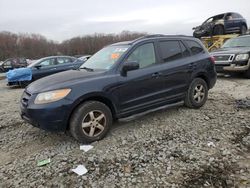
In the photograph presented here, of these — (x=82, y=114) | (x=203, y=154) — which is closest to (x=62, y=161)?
(x=82, y=114)

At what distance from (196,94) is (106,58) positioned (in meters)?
2.26

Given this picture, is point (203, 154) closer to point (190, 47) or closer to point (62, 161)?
point (62, 161)

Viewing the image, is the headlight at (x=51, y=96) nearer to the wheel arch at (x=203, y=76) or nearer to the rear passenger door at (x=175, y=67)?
the rear passenger door at (x=175, y=67)

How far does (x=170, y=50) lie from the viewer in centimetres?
555

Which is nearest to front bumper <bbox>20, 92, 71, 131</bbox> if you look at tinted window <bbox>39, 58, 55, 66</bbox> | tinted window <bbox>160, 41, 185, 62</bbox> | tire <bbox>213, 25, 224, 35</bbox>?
tinted window <bbox>160, 41, 185, 62</bbox>

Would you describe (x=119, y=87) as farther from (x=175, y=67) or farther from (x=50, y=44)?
(x=50, y=44)

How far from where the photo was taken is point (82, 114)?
420cm

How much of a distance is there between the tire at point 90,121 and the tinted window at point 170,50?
179cm

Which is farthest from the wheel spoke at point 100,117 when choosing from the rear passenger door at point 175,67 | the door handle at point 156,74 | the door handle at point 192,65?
the door handle at point 192,65

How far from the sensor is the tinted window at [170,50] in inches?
212

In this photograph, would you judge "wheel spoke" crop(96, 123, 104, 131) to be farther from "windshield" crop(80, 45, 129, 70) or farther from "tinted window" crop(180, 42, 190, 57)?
"tinted window" crop(180, 42, 190, 57)

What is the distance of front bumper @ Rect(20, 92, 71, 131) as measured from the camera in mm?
4039

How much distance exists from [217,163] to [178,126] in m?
1.43

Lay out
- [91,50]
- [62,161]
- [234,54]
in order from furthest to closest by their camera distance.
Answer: [91,50] < [234,54] < [62,161]
